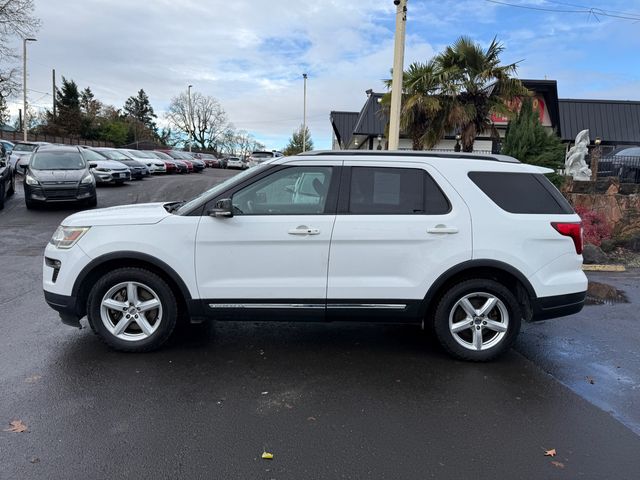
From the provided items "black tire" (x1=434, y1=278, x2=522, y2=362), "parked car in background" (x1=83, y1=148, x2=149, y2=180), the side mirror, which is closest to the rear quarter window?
"black tire" (x1=434, y1=278, x2=522, y2=362)

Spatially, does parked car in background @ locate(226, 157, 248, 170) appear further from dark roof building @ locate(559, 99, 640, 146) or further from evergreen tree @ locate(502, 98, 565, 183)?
evergreen tree @ locate(502, 98, 565, 183)

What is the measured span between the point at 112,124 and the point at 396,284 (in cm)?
6654

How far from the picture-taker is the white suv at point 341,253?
4.27 m

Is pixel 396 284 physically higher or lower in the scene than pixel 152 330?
higher

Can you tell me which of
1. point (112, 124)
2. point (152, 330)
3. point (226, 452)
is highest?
point (112, 124)

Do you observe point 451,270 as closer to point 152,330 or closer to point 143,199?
point 152,330

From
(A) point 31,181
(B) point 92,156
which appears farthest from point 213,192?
(B) point 92,156

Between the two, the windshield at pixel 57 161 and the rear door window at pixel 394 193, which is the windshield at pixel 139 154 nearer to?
the windshield at pixel 57 161

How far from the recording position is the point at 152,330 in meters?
4.44

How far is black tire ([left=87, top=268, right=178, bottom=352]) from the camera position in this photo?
4.36 metres

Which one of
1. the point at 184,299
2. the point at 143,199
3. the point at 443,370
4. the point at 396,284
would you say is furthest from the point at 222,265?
the point at 143,199

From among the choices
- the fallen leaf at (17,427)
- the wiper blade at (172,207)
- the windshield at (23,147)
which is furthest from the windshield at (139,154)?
the fallen leaf at (17,427)

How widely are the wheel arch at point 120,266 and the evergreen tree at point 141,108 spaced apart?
108 m

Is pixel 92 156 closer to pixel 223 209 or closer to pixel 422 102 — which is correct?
pixel 422 102
